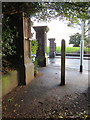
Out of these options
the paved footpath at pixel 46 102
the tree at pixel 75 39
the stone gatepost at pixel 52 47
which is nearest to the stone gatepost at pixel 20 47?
the paved footpath at pixel 46 102

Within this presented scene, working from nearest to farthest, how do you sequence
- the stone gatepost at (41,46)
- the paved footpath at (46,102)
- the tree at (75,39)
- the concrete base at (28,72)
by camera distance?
the paved footpath at (46,102) → the concrete base at (28,72) → the stone gatepost at (41,46) → the tree at (75,39)

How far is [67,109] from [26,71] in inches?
70.6

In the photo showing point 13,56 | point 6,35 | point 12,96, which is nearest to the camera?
point 12,96

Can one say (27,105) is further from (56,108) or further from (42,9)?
(42,9)

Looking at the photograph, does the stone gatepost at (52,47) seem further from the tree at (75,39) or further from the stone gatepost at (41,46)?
the tree at (75,39)

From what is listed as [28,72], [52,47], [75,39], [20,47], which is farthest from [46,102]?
[75,39]

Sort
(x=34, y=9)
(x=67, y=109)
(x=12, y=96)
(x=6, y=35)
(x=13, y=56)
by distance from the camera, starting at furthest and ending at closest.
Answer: (x=13, y=56), (x=34, y=9), (x=6, y=35), (x=12, y=96), (x=67, y=109)

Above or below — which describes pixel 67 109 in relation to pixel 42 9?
below

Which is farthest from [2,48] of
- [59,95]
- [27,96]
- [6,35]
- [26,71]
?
[59,95]

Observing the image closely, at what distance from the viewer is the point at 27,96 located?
259 cm

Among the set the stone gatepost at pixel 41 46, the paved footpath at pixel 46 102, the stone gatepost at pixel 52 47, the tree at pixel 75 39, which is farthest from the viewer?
the tree at pixel 75 39

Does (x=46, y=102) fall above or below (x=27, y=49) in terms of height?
below

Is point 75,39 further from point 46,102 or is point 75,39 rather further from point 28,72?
point 46,102

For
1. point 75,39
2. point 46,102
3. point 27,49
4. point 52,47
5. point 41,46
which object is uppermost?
point 75,39
